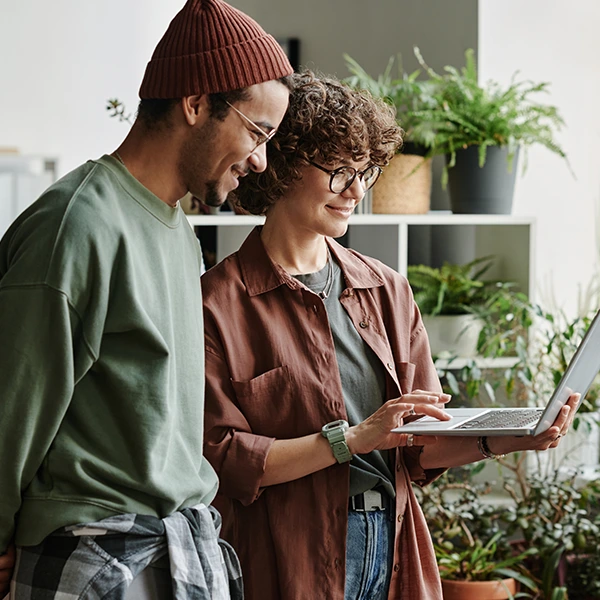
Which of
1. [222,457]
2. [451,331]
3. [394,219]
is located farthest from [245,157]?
[451,331]

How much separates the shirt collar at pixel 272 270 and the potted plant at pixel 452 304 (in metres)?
1.25

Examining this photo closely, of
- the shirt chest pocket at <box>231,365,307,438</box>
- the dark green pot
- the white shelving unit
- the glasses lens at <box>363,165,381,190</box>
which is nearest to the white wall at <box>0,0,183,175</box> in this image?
the white shelving unit

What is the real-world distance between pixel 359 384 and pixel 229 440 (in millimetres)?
255

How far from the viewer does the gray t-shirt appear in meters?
1.59

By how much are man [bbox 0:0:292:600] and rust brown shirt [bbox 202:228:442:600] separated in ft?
0.82

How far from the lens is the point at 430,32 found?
10.8 feet

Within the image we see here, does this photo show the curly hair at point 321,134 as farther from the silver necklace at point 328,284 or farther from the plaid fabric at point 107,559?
the plaid fabric at point 107,559

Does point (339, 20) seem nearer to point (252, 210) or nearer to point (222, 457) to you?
point (252, 210)

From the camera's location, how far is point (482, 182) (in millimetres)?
2920

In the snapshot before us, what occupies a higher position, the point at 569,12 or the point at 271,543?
the point at 569,12

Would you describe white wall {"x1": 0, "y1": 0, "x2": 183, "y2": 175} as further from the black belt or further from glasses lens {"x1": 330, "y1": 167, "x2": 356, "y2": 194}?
the black belt

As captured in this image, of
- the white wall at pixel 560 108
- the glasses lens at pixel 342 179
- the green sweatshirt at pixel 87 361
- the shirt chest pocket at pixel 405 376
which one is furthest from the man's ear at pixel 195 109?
the white wall at pixel 560 108

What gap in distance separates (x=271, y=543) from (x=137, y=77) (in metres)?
2.20

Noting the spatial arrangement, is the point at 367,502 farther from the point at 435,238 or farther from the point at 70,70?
the point at 70,70
